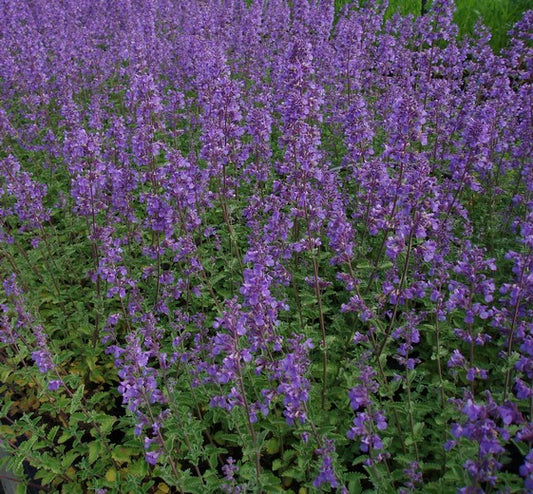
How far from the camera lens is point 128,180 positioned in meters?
5.28

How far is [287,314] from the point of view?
5.08 metres

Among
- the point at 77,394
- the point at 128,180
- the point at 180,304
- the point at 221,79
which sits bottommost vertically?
the point at 180,304

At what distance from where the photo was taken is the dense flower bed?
324cm

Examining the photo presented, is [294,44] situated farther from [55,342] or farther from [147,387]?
[55,342]

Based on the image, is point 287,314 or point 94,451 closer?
point 94,451

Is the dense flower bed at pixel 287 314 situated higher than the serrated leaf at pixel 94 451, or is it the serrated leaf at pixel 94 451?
the dense flower bed at pixel 287 314

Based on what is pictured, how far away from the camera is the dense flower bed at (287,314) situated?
324cm

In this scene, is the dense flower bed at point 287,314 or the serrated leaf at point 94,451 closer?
the dense flower bed at point 287,314

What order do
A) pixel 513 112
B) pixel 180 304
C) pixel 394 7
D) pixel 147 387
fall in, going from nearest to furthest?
pixel 147 387
pixel 180 304
pixel 513 112
pixel 394 7

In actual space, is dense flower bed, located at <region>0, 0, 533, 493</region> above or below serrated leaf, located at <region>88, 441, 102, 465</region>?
above

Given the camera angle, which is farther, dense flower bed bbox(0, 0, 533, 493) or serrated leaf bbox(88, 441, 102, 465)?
serrated leaf bbox(88, 441, 102, 465)

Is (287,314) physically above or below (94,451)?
above

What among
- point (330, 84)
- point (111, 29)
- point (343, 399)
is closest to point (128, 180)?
point (343, 399)

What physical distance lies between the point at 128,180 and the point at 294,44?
86.8 inches
